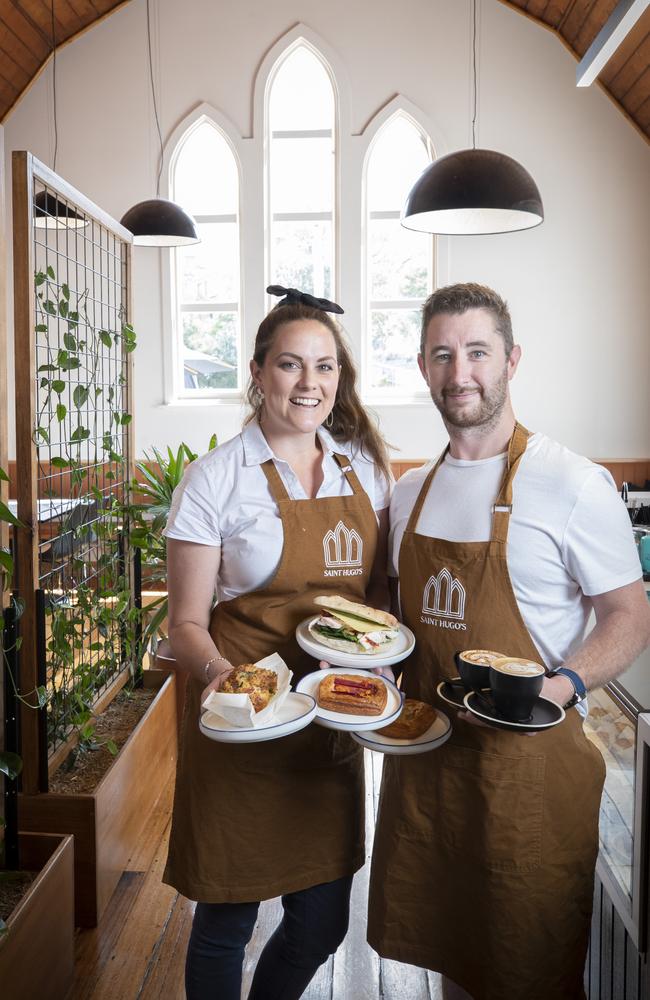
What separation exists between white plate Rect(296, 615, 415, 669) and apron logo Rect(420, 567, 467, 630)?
0.19ft

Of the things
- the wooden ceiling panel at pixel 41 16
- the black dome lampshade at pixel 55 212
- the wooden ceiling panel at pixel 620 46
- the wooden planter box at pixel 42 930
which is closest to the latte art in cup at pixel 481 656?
the wooden planter box at pixel 42 930

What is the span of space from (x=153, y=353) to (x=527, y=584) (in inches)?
222

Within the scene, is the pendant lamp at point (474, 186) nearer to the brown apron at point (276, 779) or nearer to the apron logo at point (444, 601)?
the brown apron at point (276, 779)

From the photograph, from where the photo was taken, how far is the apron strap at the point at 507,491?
4.77 ft

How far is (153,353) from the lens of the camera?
6.62 meters

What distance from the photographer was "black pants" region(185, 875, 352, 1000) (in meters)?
1.57

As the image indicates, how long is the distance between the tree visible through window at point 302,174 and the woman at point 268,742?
516 cm

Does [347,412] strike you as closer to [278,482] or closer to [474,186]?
[278,482]

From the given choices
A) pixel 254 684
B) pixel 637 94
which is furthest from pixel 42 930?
pixel 637 94

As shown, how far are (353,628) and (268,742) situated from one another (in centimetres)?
31

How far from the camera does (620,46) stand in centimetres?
515

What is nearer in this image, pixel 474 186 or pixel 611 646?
pixel 611 646

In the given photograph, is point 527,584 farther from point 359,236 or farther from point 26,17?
point 26,17

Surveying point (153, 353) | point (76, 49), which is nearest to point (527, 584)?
point (153, 353)
